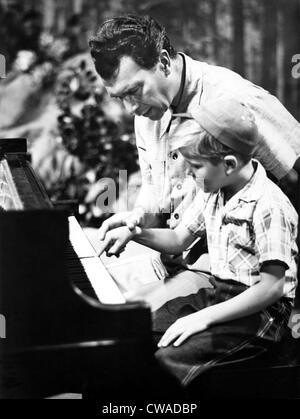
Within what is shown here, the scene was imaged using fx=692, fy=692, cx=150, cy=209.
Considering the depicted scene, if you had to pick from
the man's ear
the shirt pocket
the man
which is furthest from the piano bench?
the man's ear

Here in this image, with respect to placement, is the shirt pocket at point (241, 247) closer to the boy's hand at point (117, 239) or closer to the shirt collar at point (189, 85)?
the boy's hand at point (117, 239)

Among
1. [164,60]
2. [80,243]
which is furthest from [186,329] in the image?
[164,60]

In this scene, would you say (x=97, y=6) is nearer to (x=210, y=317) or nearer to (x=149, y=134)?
(x=149, y=134)

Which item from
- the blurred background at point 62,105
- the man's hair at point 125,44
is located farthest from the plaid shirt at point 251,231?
the blurred background at point 62,105

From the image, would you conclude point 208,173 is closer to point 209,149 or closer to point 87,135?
point 209,149

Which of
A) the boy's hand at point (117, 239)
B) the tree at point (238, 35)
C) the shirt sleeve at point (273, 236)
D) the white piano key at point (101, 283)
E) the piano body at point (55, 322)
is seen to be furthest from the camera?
the tree at point (238, 35)

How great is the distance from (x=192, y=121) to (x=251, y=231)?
417mm

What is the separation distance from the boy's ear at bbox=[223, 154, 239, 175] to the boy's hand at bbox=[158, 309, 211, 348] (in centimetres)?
45

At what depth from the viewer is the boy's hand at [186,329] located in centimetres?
215

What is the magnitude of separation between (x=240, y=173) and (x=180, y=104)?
0.43m

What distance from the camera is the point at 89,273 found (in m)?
2.20

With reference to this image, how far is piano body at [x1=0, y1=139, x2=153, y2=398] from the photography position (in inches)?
71.2

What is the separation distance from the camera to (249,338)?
2.19m

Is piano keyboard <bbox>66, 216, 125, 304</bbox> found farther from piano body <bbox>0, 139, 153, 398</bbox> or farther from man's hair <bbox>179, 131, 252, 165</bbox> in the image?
man's hair <bbox>179, 131, 252, 165</bbox>
